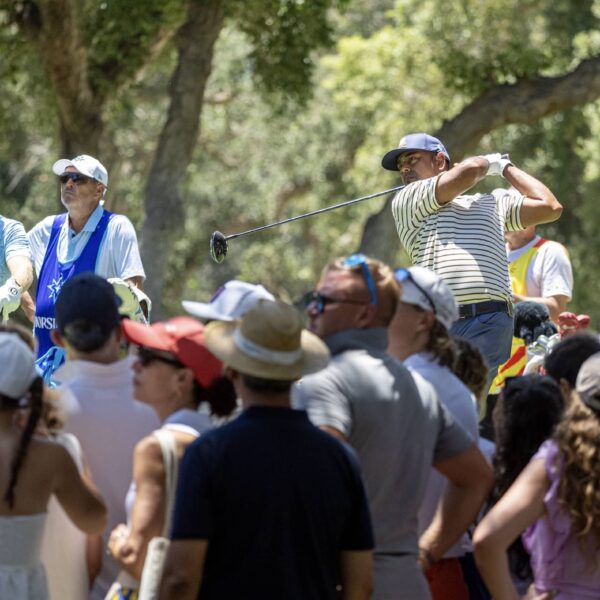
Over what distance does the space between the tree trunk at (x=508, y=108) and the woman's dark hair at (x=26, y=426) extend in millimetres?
14282

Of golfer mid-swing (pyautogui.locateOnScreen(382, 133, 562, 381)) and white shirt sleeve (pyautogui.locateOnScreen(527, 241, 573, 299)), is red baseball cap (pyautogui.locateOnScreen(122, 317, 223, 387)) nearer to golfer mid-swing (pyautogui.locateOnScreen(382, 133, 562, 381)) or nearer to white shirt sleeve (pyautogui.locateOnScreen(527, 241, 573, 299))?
golfer mid-swing (pyautogui.locateOnScreen(382, 133, 562, 381))

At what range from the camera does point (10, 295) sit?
7988 mm

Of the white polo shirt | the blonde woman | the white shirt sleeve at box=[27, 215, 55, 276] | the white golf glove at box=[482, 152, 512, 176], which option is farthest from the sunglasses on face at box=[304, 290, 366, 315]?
the white shirt sleeve at box=[27, 215, 55, 276]

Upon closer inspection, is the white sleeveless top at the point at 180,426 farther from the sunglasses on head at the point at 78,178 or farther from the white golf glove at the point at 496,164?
the sunglasses on head at the point at 78,178

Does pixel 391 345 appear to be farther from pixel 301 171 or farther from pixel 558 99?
pixel 301 171

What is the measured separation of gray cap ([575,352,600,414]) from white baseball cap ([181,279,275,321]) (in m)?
1.04

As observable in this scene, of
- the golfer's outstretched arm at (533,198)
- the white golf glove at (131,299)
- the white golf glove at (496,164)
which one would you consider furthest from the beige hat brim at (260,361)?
the golfer's outstretched arm at (533,198)

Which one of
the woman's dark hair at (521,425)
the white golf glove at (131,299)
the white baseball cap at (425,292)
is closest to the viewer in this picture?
the woman's dark hair at (521,425)

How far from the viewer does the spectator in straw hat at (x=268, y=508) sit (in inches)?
164

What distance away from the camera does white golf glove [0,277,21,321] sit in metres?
7.97

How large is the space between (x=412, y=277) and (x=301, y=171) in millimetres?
29680

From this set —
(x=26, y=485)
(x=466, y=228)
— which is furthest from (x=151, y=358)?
(x=466, y=228)

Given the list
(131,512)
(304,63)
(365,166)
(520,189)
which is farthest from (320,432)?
(365,166)

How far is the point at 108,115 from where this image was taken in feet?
61.4
